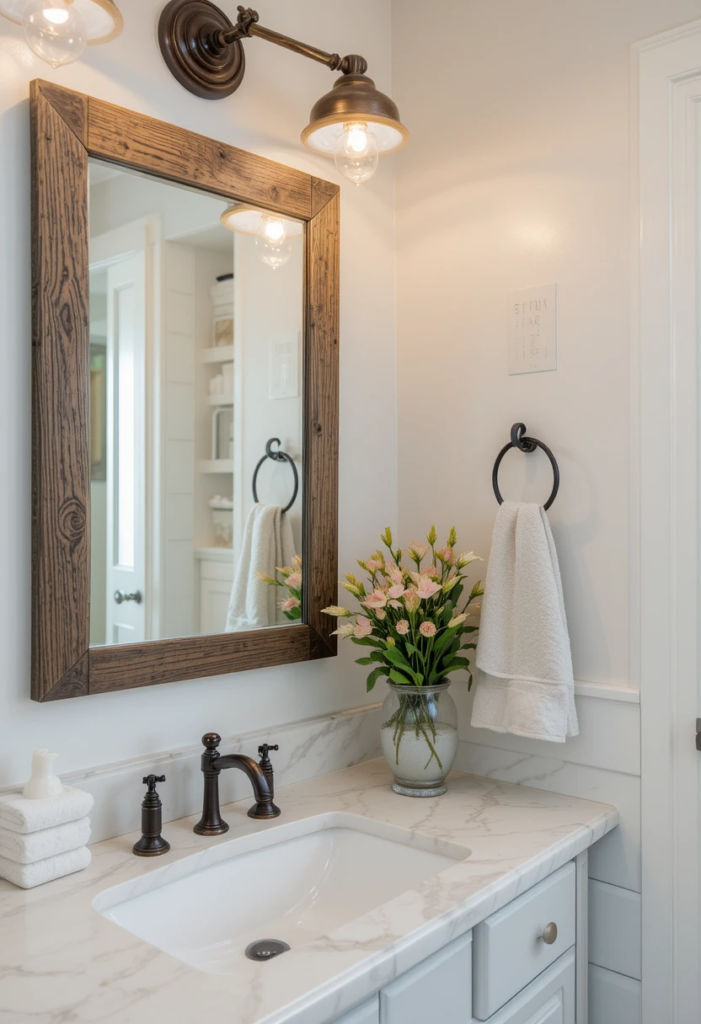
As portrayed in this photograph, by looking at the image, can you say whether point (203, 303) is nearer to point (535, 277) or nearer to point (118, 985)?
point (535, 277)

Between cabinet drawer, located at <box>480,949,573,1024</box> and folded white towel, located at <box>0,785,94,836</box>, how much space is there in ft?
2.12

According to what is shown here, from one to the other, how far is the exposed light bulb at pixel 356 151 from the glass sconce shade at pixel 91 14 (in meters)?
0.42

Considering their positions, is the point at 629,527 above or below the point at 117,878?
above

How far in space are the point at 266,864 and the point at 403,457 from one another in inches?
35.5

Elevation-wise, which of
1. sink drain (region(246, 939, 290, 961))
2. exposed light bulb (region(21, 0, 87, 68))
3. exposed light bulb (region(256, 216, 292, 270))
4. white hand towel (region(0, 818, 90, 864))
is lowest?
sink drain (region(246, 939, 290, 961))

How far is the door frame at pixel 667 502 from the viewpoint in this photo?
1386mm

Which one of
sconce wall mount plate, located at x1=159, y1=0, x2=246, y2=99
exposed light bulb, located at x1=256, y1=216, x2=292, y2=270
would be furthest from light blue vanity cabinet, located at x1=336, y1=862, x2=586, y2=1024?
sconce wall mount plate, located at x1=159, y1=0, x2=246, y2=99

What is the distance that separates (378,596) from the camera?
1483 millimetres

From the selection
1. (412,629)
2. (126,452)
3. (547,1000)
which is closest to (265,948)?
(547,1000)

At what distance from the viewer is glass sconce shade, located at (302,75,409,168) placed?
136cm

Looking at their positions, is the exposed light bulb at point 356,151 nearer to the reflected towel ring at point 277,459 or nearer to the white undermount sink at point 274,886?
the reflected towel ring at point 277,459

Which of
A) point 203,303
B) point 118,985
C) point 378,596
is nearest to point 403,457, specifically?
point 378,596

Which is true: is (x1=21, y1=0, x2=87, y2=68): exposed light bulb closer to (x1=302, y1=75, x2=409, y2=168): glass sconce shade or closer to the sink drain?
(x1=302, y1=75, x2=409, y2=168): glass sconce shade

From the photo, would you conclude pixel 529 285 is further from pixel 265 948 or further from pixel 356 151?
pixel 265 948
